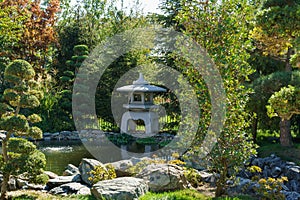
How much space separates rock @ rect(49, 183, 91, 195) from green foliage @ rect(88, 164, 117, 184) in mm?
179

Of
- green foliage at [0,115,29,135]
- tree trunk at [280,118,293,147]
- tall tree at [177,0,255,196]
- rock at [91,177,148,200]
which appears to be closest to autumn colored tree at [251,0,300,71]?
tall tree at [177,0,255,196]

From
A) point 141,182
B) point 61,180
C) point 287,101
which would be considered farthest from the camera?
point 61,180

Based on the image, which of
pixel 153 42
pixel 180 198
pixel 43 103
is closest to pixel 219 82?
pixel 180 198

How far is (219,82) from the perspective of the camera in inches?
164

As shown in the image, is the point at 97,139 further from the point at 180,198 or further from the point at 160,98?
the point at 180,198

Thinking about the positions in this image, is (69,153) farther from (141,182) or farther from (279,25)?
(279,25)

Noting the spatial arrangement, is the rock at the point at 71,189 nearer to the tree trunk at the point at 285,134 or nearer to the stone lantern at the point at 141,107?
the tree trunk at the point at 285,134

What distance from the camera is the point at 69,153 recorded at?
27.2 feet

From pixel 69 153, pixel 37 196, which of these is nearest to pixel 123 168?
pixel 37 196

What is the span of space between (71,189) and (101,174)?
0.49 m

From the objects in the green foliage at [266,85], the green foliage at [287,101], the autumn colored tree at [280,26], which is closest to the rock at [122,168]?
the green foliage at [287,101]

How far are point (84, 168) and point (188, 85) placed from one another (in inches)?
88.0

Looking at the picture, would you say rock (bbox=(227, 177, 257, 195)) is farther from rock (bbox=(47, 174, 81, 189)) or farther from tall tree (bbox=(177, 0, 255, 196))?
rock (bbox=(47, 174, 81, 189))

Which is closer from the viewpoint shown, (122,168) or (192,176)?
(192,176)
